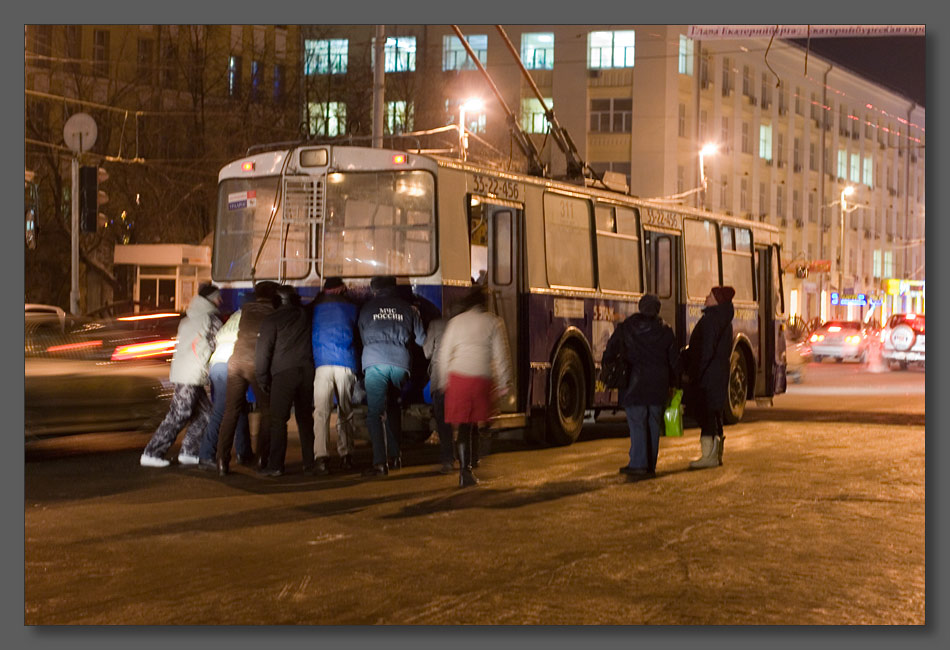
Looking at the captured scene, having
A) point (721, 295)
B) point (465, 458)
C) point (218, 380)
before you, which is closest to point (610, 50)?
point (721, 295)

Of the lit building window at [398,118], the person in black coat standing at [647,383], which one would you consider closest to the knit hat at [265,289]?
the person in black coat standing at [647,383]

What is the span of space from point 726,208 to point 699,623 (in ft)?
170

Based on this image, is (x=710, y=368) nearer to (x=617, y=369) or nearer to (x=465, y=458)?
(x=617, y=369)

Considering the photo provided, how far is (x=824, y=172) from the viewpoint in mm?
63250

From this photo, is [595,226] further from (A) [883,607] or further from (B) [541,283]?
(A) [883,607]

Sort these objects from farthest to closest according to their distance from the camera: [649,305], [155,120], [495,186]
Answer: [155,120] < [495,186] < [649,305]

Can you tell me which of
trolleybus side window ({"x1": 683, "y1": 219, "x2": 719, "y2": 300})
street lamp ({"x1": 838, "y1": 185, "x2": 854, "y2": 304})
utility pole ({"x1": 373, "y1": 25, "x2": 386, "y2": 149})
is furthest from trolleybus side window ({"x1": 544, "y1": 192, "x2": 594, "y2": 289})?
street lamp ({"x1": 838, "y1": 185, "x2": 854, "y2": 304})

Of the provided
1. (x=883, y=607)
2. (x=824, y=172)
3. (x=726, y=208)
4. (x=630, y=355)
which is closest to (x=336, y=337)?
(x=630, y=355)

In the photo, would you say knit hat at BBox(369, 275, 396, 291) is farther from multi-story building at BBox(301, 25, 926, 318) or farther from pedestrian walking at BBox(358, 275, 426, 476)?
multi-story building at BBox(301, 25, 926, 318)

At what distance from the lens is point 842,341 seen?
45.1 metres

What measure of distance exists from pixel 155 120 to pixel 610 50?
16.9 meters

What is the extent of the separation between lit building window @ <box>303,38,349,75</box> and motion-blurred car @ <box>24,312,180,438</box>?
26.0m

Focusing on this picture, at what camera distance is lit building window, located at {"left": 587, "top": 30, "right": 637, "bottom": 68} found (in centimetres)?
4741

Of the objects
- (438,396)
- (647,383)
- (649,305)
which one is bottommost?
(438,396)
